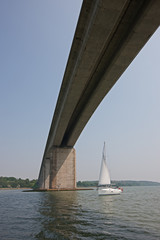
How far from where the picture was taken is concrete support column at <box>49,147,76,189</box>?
44281mm

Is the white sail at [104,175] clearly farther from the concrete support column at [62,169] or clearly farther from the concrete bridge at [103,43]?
the concrete bridge at [103,43]

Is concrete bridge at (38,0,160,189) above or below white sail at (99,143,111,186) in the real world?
above

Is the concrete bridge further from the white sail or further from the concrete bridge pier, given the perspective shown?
the concrete bridge pier

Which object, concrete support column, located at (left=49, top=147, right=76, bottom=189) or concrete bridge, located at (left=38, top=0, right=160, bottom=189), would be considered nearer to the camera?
concrete bridge, located at (left=38, top=0, right=160, bottom=189)

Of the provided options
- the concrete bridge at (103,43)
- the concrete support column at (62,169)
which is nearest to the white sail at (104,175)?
the concrete support column at (62,169)

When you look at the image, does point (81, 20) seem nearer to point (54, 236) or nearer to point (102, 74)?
point (102, 74)

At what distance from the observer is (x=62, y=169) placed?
45312 millimetres

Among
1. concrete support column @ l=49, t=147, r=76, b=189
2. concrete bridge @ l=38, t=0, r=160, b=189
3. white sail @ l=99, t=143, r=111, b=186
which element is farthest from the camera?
concrete support column @ l=49, t=147, r=76, b=189

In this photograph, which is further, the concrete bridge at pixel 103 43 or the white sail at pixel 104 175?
the white sail at pixel 104 175

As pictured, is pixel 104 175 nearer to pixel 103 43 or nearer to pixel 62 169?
pixel 62 169

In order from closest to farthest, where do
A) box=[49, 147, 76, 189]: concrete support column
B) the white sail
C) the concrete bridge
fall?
the concrete bridge, the white sail, box=[49, 147, 76, 189]: concrete support column

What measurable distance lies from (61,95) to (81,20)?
570 inches

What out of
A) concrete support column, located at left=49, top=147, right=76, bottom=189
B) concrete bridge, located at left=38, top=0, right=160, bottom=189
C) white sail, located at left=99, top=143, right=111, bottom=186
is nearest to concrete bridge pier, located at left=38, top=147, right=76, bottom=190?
concrete support column, located at left=49, top=147, right=76, bottom=189

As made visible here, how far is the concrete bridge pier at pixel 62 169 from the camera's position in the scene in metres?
44.3
